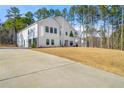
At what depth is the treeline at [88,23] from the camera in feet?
132

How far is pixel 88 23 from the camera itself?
45594 mm

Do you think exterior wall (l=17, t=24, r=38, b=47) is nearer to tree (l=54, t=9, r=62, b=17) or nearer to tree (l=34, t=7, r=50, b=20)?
tree (l=34, t=7, r=50, b=20)

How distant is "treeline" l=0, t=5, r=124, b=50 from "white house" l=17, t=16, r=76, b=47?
581 centimetres

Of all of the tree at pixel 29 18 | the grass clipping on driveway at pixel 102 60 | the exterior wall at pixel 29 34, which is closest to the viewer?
the grass clipping on driveway at pixel 102 60

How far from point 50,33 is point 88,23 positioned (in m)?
16.9

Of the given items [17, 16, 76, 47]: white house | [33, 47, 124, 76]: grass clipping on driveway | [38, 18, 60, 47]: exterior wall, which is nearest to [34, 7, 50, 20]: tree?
[17, 16, 76, 47]: white house

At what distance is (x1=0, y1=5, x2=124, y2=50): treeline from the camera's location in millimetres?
40281

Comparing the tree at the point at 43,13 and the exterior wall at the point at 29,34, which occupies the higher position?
the tree at the point at 43,13

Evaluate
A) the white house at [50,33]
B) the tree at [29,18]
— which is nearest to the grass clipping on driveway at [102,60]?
the white house at [50,33]

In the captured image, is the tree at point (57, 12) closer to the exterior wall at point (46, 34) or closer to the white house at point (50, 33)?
the white house at point (50, 33)

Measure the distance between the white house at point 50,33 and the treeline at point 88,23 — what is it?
5.81m

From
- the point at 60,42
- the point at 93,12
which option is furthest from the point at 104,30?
the point at 60,42

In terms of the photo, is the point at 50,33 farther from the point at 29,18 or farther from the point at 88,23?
the point at 29,18
